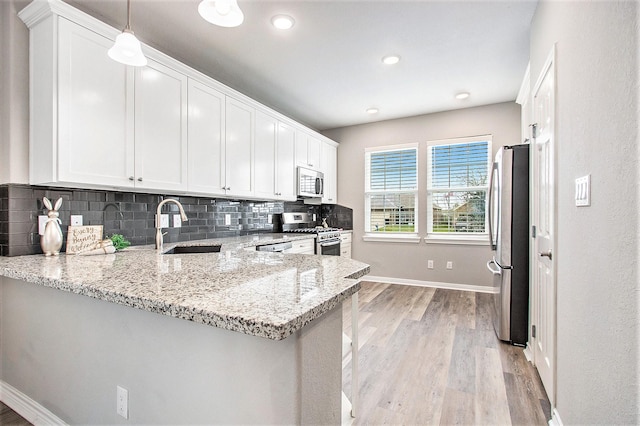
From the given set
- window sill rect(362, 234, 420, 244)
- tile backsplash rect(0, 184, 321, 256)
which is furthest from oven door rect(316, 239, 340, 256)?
tile backsplash rect(0, 184, 321, 256)

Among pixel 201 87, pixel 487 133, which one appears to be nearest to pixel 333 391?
pixel 201 87

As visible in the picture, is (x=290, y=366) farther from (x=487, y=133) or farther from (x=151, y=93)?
(x=487, y=133)

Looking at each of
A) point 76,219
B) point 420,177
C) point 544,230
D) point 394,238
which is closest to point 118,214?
point 76,219

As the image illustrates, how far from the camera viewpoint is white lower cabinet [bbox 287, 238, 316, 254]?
11.9 ft

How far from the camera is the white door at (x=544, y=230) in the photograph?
1.73m

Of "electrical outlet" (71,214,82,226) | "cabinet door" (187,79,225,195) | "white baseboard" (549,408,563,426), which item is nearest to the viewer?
"white baseboard" (549,408,563,426)

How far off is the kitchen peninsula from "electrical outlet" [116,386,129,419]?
17mm

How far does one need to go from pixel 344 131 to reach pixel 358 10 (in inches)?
123

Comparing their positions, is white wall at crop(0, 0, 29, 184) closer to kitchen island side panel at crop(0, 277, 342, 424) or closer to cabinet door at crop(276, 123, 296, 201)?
kitchen island side panel at crop(0, 277, 342, 424)

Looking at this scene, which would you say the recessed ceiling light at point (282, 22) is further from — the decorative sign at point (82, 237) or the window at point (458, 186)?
the window at point (458, 186)

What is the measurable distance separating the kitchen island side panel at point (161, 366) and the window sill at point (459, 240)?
387 centimetres

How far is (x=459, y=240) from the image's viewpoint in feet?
14.5

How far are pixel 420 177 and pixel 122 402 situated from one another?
4.39 metres

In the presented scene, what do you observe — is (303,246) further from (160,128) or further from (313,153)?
(160,128)
